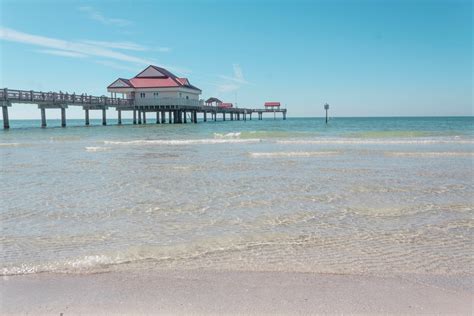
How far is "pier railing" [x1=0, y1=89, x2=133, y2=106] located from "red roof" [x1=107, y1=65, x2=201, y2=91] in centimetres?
345

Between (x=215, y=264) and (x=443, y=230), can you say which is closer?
(x=215, y=264)

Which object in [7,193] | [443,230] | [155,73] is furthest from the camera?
[155,73]

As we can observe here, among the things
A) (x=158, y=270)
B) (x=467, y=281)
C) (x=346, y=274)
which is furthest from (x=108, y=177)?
(x=467, y=281)

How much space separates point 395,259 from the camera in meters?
4.22

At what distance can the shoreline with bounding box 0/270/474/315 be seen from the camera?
10.4 feet

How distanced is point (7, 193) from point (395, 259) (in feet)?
23.5

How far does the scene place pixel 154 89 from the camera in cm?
5466

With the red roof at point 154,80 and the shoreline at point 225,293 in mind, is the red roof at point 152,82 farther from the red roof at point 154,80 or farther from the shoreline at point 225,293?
the shoreline at point 225,293

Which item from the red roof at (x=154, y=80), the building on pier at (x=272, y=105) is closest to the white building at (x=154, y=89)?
the red roof at (x=154, y=80)

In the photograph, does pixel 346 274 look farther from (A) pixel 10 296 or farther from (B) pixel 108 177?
(B) pixel 108 177

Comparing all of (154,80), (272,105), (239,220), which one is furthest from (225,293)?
(272,105)

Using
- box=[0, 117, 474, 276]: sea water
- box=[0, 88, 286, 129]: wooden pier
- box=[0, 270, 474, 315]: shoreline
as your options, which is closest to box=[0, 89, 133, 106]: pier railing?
box=[0, 88, 286, 129]: wooden pier

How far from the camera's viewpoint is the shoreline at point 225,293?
10.4ft

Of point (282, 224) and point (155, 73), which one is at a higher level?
point (155, 73)
